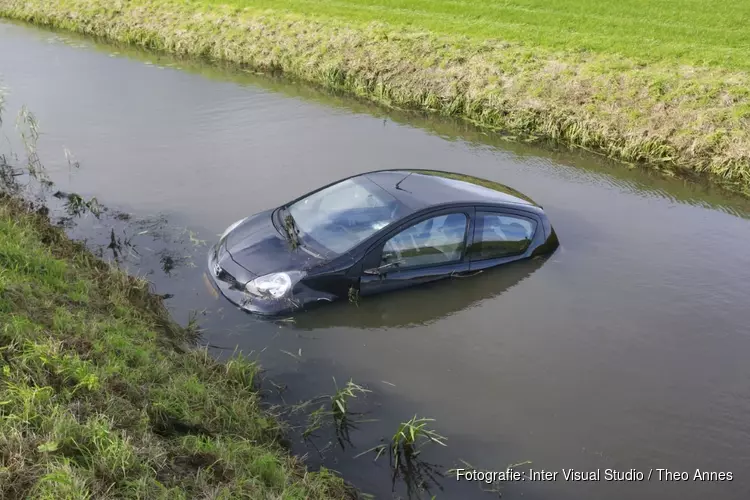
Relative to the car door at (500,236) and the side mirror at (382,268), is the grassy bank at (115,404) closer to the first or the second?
the side mirror at (382,268)

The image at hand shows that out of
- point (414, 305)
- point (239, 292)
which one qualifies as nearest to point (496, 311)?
point (414, 305)

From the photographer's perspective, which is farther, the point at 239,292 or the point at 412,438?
the point at 239,292

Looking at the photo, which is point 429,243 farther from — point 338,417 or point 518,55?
point 518,55

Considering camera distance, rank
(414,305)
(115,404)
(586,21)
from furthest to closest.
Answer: (586,21) < (414,305) < (115,404)

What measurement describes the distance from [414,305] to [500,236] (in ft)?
5.11

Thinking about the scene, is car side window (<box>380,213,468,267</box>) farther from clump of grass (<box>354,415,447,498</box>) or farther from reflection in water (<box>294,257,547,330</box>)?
clump of grass (<box>354,415,447,498</box>)

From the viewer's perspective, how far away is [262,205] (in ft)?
32.3

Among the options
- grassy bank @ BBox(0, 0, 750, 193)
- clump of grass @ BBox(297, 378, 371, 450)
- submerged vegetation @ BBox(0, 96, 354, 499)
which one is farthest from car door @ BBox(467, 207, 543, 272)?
grassy bank @ BBox(0, 0, 750, 193)

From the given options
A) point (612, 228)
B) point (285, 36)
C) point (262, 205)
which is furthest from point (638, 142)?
point (285, 36)

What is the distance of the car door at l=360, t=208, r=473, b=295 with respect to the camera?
287 inches

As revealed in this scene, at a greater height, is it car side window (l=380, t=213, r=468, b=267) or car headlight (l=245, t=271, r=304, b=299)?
car side window (l=380, t=213, r=468, b=267)

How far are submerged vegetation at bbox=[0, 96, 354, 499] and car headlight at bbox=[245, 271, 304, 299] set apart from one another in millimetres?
789

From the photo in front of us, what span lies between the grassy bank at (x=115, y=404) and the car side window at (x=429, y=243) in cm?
214

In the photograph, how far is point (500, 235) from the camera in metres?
8.18
